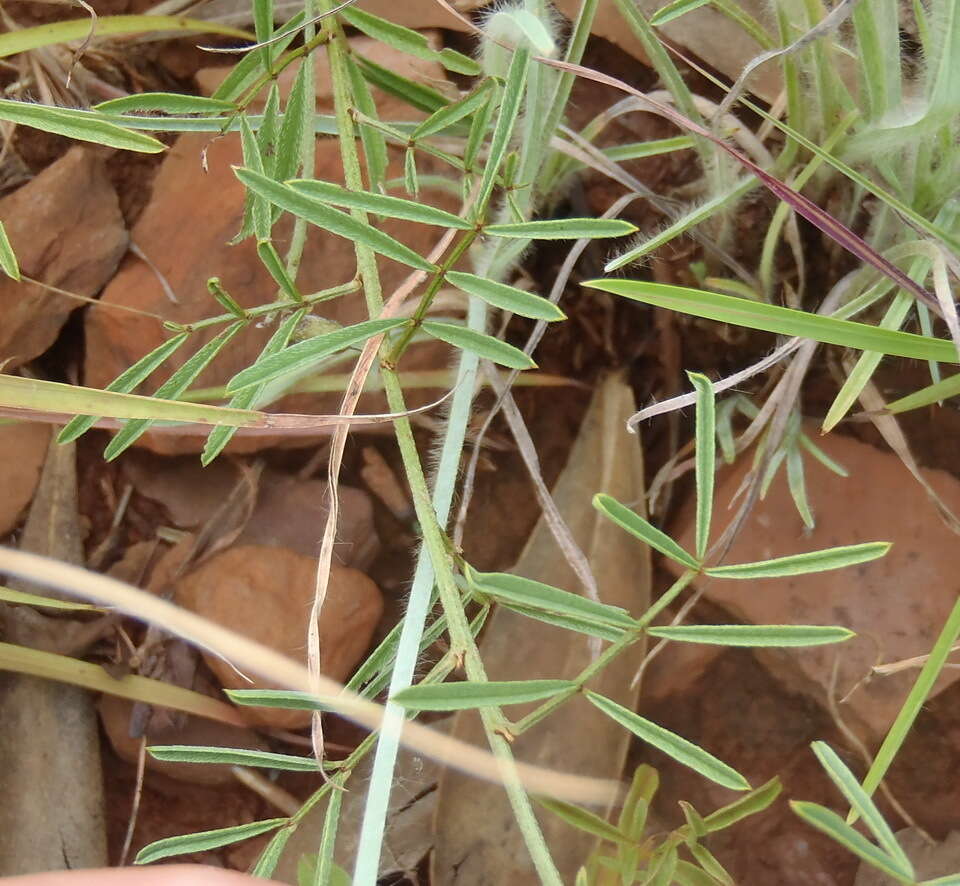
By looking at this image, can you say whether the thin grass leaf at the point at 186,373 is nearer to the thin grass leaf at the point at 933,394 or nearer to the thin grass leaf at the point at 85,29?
the thin grass leaf at the point at 85,29

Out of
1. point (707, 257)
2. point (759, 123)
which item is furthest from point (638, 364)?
point (759, 123)

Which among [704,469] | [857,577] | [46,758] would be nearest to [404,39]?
[704,469]

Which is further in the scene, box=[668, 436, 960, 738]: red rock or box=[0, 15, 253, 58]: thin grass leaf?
box=[668, 436, 960, 738]: red rock

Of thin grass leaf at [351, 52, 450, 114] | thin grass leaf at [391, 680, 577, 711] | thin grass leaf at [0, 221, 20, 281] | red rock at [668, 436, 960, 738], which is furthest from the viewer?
red rock at [668, 436, 960, 738]

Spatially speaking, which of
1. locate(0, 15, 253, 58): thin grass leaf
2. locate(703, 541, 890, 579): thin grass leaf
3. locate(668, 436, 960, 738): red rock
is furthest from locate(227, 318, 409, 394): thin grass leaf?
locate(668, 436, 960, 738): red rock

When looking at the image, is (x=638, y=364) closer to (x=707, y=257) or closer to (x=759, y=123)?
(x=707, y=257)

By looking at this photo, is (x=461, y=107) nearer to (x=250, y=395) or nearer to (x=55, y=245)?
(x=250, y=395)

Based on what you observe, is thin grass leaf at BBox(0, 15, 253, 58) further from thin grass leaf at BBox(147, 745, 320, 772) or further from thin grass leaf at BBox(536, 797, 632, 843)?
thin grass leaf at BBox(536, 797, 632, 843)
